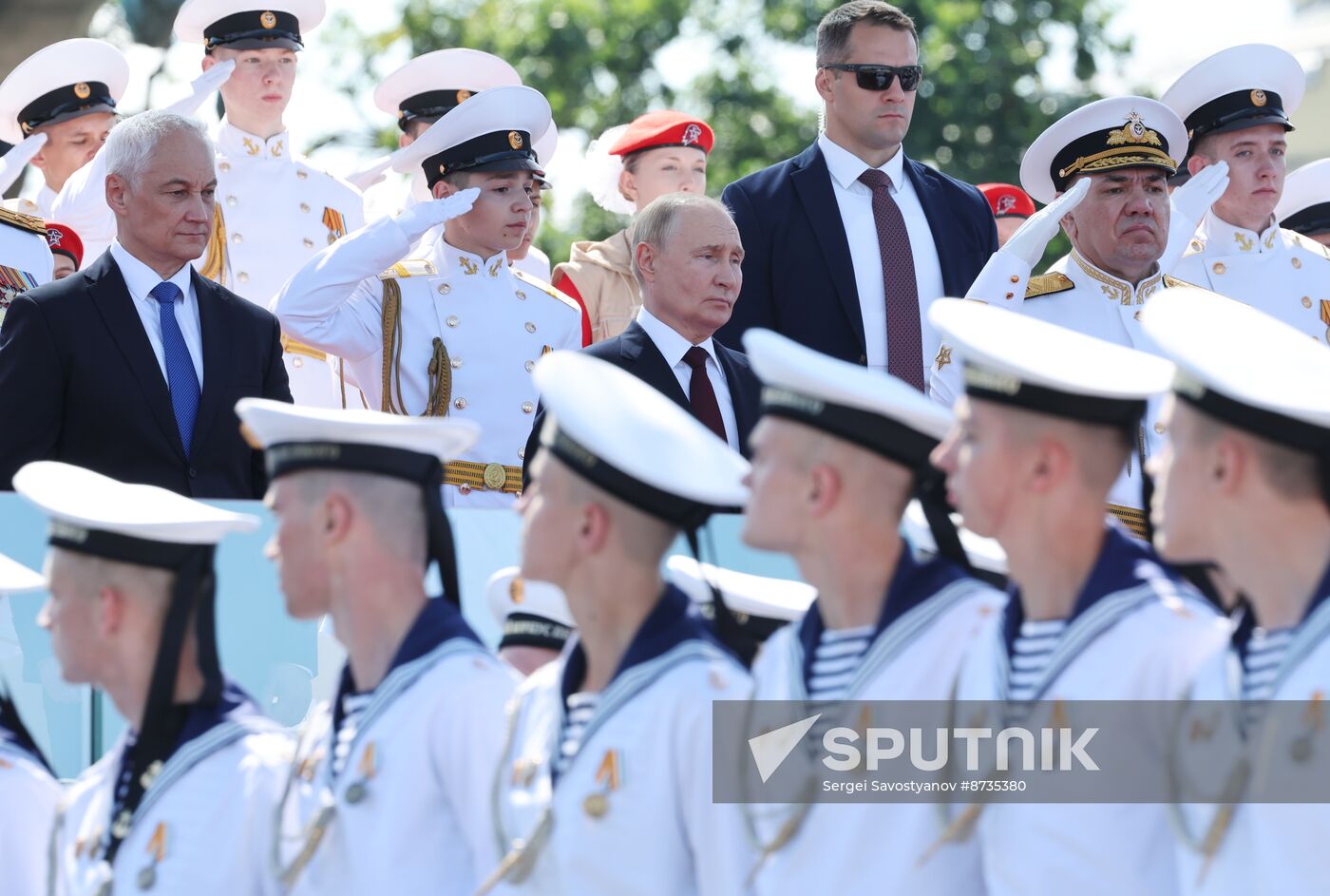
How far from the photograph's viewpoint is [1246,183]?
8242 millimetres

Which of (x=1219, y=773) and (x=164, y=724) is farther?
(x=164, y=724)

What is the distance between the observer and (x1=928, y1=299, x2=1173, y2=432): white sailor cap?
366 centimetres

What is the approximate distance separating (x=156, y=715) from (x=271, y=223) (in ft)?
16.9

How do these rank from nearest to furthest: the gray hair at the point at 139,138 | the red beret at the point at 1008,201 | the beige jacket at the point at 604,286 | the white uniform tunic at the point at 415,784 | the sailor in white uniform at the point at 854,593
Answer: the sailor in white uniform at the point at 854,593 < the white uniform tunic at the point at 415,784 < the gray hair at the point at 139,138 < the beige jacket at the point at 604,286 < the red beret at the point at 1008,201

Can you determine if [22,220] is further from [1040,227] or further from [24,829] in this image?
[24,829]

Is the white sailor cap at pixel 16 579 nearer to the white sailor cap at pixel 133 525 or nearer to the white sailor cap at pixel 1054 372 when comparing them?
the white sailor cap at pixel 133 525

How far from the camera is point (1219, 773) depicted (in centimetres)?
348

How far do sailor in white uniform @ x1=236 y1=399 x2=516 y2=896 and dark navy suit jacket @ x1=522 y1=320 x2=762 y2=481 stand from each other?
2.21 m

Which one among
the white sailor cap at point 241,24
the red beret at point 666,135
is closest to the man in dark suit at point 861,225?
the red beret at point 666,135

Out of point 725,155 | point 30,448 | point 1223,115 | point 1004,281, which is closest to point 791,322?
point 1004,281

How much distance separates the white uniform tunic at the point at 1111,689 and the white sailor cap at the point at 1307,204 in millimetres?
6412

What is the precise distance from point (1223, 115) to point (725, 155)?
15910 millimetres

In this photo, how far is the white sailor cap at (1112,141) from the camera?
7176mm

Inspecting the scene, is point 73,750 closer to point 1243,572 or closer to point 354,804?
point 354,804
